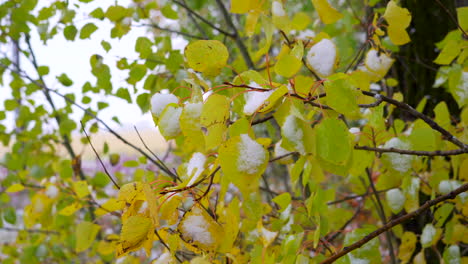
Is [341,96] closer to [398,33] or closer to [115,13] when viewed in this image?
[398,33]

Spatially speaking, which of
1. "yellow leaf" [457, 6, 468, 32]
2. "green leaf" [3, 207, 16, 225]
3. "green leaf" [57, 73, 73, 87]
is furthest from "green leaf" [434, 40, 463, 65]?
"green leaf" [3, 207, 16, 225]

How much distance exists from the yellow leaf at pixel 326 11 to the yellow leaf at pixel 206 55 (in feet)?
0.36

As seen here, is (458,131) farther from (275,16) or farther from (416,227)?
(275,16)

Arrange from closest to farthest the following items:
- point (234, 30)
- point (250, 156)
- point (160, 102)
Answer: point (250, 156) → point (160, 102) → point (234, 30)

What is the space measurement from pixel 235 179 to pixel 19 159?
1325mm

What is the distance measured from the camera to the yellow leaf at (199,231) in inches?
15.7

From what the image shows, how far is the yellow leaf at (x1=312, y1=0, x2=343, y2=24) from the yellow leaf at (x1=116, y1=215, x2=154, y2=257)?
282mm

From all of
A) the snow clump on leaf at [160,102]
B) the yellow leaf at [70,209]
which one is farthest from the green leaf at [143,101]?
the snow clump on leaf at [160,102]

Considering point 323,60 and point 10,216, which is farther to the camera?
point 10,216

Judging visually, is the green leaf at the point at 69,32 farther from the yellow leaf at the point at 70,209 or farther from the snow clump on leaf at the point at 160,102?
the snow clump on leaf at the point at 160,102

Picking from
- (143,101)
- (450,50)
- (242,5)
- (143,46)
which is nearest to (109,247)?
(143,101)

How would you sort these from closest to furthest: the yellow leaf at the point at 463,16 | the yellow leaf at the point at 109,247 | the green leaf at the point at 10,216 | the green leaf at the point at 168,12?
the yellow leaf at the point at 463,16 < the yellow leaf at the point at 109,247 < the green leaf at the point at 168,12 < the green leaf at the point at 10,216

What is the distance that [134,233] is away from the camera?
1.25 ft

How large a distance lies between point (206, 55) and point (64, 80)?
40.0 inches
